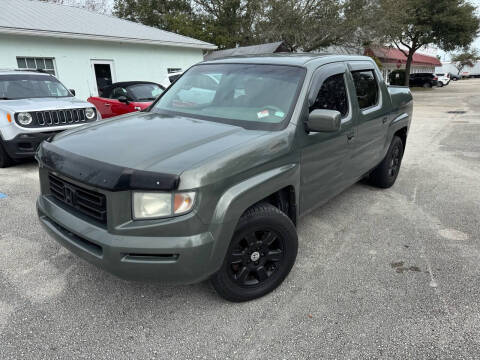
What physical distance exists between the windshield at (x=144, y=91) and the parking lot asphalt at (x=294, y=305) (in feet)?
17.8

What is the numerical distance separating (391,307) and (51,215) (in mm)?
2561

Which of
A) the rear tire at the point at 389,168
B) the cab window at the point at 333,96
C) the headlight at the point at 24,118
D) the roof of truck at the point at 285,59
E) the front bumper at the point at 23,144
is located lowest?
the rear tire at the point at 389,168

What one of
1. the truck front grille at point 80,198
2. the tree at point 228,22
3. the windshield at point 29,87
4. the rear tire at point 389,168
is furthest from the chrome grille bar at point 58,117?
the tree at point 228,22

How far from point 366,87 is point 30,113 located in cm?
528

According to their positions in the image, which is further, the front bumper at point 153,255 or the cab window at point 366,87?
the cab window at point 366,87

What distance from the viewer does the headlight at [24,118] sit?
19.3 ft

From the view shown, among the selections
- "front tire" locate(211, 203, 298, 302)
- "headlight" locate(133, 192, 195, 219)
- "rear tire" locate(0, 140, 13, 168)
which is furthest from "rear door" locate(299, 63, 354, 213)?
"rear tire" locate(0, 140, 13, 168)

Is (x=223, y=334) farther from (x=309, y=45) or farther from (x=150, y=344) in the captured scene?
(x=309, y=45)

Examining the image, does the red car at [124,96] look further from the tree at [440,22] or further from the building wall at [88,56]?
the tree at [440,22]

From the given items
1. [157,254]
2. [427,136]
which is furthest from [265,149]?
[427,136]

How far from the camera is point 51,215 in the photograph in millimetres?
2561

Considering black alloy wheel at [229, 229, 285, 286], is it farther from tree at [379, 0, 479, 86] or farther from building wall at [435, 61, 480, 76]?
building wall at [435, 61, 480, 76]

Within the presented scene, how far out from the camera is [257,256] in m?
2.63

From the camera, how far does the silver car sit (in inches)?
231
